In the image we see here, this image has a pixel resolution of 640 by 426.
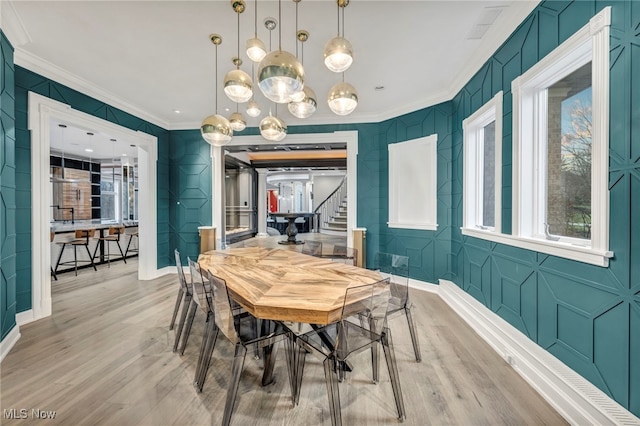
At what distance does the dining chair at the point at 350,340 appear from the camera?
1425 mm

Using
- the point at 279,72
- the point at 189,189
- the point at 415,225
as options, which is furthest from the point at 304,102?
the point at 189,189

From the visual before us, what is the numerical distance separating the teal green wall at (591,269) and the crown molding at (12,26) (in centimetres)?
425

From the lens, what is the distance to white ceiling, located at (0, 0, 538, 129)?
7.22ft

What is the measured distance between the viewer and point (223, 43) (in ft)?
8.68

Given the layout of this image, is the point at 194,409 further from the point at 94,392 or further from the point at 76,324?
the point at 76,324

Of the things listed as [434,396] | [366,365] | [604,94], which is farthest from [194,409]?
[604,94]

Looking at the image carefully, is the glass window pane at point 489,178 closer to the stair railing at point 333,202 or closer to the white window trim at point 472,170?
the white window trim at point 472,170

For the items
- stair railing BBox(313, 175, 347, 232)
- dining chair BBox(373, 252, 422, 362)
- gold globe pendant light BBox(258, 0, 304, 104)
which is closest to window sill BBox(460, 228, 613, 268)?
dining chair BBox(373, 252, 422, 362)

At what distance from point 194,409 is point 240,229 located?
8156mm

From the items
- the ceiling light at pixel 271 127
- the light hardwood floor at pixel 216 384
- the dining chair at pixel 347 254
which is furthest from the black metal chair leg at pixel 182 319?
the ceiling light at pixel 271 127

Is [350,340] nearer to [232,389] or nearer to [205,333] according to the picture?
[232,389]

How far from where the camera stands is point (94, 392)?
6.03 feet

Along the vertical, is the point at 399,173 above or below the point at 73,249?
above

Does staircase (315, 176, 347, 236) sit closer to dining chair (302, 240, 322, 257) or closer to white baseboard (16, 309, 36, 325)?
dining chair (302, 240, 322, 257)
